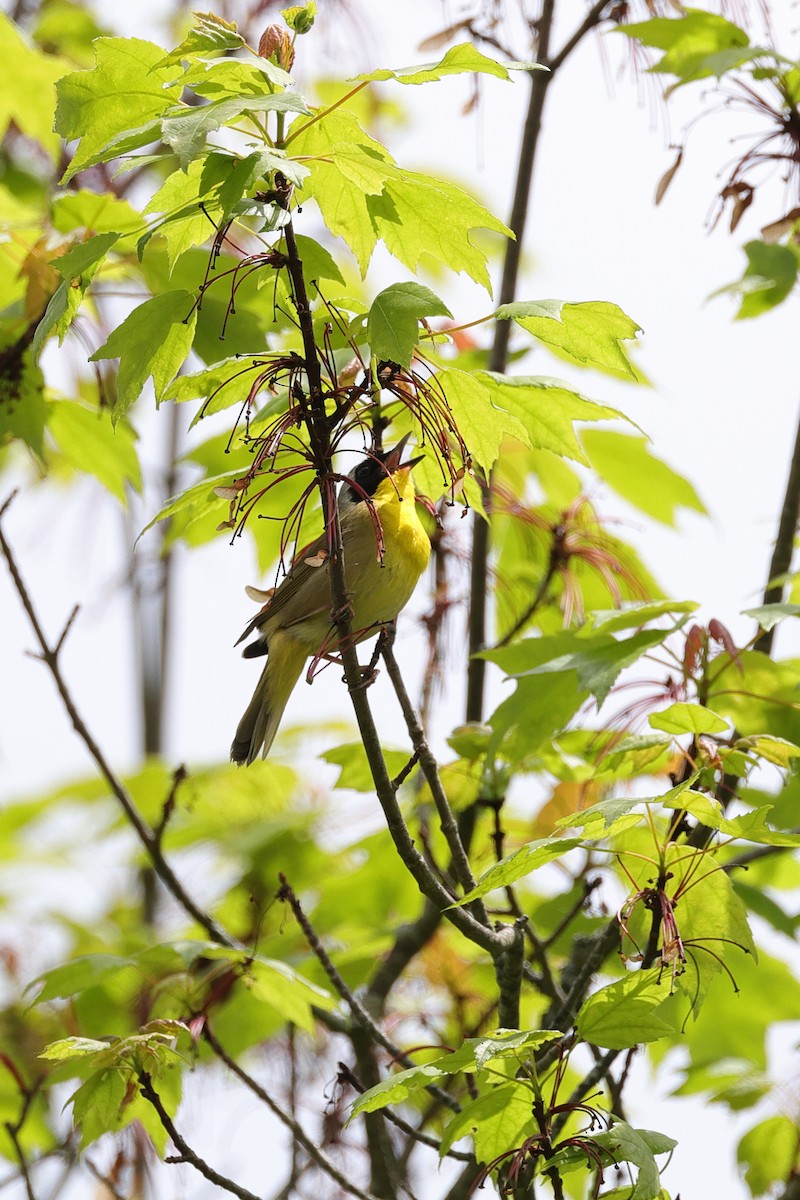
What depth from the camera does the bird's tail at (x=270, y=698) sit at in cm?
319

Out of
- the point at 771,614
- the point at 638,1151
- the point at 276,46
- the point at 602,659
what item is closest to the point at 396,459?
the point at 602,659

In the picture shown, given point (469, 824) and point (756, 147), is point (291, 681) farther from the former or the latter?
point (756, 147)

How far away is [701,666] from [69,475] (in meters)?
4.35

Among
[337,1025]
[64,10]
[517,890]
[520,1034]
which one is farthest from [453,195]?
[64,10]

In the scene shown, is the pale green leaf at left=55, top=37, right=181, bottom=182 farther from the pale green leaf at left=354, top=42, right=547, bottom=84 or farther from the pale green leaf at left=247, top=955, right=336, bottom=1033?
the pale green leaf at left=247, top=955, right=336, bottom=1033

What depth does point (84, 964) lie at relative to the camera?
2.89 m

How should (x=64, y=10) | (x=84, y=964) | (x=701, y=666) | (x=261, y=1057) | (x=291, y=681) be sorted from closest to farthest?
(x=701, y=666), (x=84, y=964), (x=291, y=681), (x=261, y=1057), (x=64, y=10)

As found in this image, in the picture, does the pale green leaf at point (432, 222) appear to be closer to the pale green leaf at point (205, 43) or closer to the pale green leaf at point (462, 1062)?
the pale green leaf at point (205, 43)

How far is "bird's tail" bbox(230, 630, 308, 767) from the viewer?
3189 mm

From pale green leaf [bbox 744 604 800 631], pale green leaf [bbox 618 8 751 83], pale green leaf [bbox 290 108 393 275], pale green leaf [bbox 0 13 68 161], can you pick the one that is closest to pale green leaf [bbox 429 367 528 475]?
pale green leaf [bbox 290 108 393 275]

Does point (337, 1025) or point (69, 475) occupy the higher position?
point (69, 475)

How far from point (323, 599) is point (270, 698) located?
12.0 inches

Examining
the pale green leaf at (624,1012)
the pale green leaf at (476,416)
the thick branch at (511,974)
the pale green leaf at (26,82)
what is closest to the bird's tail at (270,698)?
the thick branch at (511,974)

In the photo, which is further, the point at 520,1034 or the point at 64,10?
the point at 64,10
